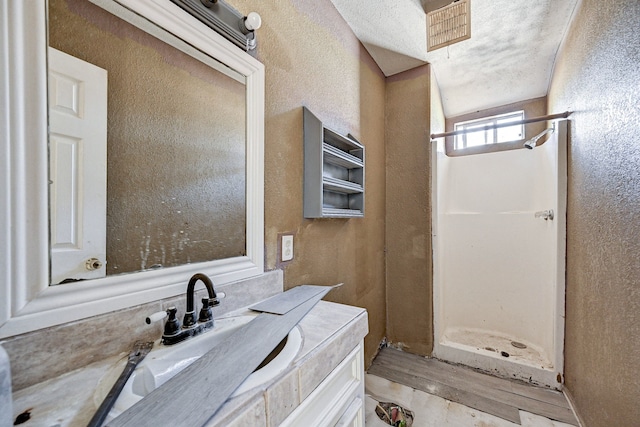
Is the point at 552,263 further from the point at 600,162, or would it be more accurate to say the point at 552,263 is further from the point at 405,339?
the point at 405,339

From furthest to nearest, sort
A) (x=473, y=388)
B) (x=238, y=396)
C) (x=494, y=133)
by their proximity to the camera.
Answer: (x=494, y=133), (x=473, y=388), (x=238, y=396)

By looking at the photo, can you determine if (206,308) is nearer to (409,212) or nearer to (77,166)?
(77,166)

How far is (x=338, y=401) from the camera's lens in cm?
72

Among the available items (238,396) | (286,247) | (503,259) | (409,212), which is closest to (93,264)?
(238,396)

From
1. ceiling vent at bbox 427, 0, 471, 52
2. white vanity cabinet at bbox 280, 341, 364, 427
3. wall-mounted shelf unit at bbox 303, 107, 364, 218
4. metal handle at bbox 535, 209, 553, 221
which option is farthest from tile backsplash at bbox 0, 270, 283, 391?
metal handle at bbox 535, 209, 553, 221

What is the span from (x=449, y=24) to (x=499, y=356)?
7.58 feet

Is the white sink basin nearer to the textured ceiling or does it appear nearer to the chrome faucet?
the chrome faucet

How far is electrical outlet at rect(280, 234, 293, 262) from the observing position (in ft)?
3.59

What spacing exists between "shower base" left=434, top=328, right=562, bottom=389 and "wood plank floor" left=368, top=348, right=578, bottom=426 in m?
0.05

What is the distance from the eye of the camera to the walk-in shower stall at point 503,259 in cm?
168

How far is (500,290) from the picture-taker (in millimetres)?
2158

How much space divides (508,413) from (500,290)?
1.03 metres

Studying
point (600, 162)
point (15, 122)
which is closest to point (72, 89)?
point (15, 122)

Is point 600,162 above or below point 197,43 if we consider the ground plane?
below
